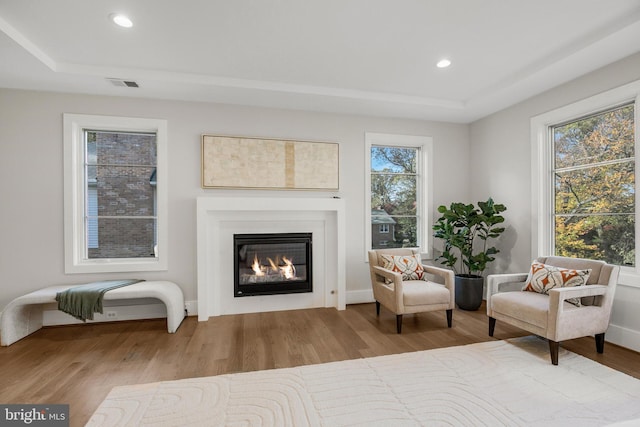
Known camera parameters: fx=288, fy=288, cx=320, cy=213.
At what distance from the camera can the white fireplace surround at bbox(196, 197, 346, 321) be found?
3441 millimetres

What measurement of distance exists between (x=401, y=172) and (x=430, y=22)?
7.71 feet

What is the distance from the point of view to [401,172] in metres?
4.41

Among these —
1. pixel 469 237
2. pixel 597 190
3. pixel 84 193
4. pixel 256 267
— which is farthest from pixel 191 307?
pixel 597 190

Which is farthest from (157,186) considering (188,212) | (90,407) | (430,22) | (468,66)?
(468,66)

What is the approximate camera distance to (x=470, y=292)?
3.74m

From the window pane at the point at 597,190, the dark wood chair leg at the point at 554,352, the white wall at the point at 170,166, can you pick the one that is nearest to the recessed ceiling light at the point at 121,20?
the white wall at the point at 170,166

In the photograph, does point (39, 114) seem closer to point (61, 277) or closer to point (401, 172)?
point (61, 277)

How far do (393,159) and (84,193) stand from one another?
160 inches

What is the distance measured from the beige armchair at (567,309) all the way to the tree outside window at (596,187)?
455 millimetres

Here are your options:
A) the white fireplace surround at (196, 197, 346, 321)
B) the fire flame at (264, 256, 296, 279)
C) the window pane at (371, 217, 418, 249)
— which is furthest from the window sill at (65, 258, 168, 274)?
the window pane at (371, 217, 418, 249)

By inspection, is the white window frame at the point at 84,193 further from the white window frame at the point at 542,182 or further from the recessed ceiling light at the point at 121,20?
the white window frame at the point at 542,182

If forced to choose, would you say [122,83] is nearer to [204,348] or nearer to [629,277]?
[204,348]

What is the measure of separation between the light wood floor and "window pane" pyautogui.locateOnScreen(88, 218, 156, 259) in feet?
2.67

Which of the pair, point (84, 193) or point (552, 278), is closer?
point (552, 278)
